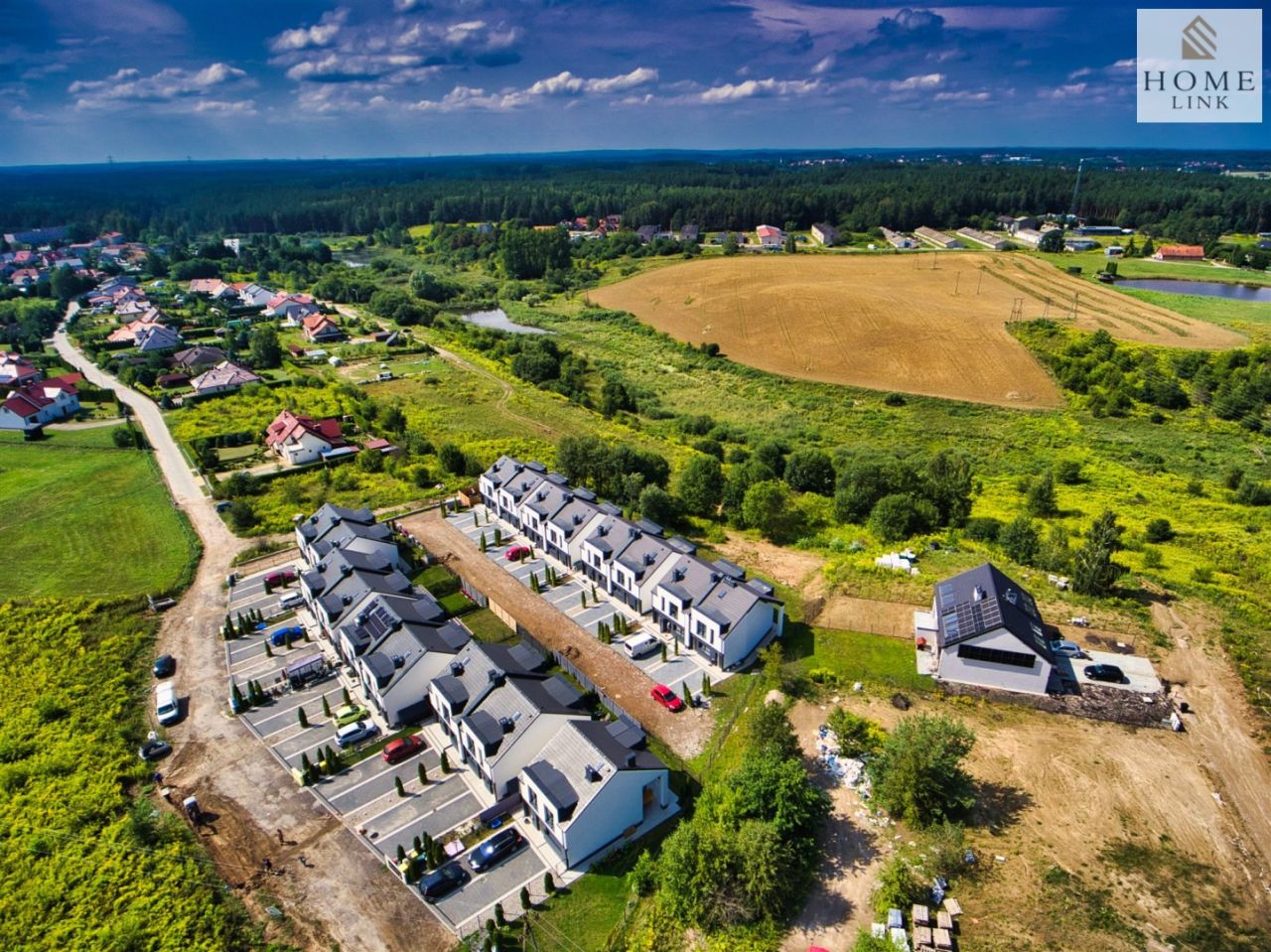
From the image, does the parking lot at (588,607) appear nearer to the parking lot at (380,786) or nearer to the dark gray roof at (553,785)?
the dark gray roof at (553,785)

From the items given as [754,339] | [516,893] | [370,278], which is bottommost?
[516,893]

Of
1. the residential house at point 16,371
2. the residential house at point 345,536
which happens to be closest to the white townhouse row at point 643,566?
the residential house at point 345,536

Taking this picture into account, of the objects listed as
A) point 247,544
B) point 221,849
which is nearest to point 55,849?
point 221,849

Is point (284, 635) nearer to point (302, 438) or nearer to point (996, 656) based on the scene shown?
point (302, 438)

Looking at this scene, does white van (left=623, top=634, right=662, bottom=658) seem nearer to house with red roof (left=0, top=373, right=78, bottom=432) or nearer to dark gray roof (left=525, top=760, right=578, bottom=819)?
dark gray roof (left=525, top=760, right=578, bottom=819)

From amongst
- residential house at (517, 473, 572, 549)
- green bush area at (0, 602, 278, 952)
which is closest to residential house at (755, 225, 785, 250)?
residential house at (517, 473, 572, 549)

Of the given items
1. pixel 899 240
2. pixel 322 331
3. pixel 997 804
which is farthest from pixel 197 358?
pixel 899 240

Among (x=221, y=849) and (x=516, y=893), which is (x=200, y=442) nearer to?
(x=221, y=849)
